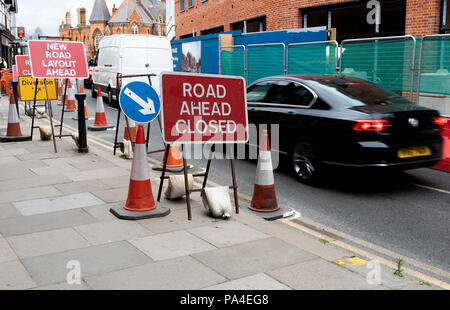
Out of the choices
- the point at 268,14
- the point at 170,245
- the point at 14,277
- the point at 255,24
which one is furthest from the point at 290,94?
the point at 255,24

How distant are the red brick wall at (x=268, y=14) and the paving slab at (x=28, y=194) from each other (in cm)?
1191

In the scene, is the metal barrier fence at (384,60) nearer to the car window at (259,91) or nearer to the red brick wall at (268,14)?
the red brick wall at (268,14)

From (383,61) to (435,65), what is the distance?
1.68 metres

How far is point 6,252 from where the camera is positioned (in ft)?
14.2

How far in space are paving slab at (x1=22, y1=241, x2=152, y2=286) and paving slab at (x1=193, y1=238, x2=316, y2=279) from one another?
586 millimetres

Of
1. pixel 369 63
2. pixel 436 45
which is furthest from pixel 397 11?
pixel 436 45

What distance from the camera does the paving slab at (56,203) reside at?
5.69m

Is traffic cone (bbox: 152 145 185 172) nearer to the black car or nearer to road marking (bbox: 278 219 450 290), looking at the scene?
the black car

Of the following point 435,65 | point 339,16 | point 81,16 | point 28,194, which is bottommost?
point 28,194

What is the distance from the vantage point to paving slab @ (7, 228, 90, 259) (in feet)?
14.3

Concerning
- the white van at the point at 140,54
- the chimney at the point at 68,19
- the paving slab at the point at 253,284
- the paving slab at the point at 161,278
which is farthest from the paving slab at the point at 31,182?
the chimney at the point at 68,19

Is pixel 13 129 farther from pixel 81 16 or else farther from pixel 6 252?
pixel 81 16

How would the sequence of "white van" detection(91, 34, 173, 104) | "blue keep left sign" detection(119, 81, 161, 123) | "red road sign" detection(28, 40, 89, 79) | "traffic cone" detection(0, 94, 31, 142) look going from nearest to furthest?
"blue keep left sign" detection(119, 81, 161, 123) → "red road sign" detection(28, 40, 89, 79) → "traffic cone" detection(0, 94, 31, 142) → "white van" detection(91, 34, 173, 104)

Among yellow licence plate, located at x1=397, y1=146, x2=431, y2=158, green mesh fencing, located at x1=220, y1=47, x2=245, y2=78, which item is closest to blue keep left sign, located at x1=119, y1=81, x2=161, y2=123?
yellow licence plate, located at x1=397, y1=146, x2=431, y2=158
